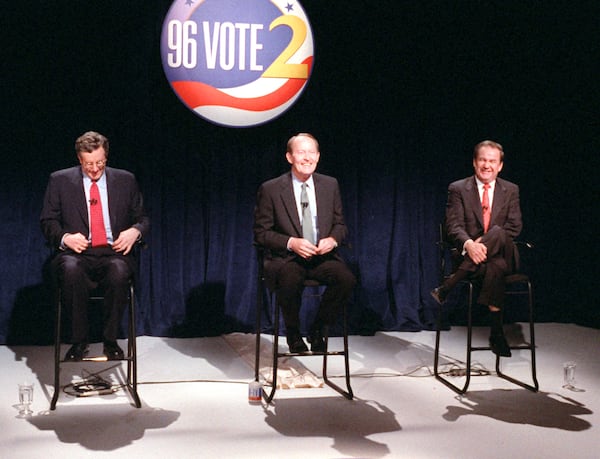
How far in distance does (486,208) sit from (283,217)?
1262mm

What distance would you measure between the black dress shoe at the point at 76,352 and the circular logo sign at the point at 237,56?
6.66 ft

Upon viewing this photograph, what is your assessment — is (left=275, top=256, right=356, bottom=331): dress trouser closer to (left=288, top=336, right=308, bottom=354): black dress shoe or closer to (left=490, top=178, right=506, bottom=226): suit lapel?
(left=288, top=336, right=308, bottom=354): black dress shoe

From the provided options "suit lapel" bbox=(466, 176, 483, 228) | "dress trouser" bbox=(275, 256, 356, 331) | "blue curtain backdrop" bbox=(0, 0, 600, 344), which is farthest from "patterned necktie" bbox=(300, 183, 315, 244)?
"blue curtain backdrop" bbox=(0, 0, 600, 344)

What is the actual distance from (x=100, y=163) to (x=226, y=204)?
155cm

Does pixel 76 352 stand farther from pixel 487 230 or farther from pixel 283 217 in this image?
pixel 487 230

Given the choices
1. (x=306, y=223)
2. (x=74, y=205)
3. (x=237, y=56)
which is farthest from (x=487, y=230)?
(x=74, y=205)

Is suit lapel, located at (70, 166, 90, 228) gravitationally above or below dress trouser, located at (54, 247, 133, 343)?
above

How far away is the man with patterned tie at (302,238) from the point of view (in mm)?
4207

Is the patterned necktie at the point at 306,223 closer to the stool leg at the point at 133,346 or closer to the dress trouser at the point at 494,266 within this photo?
the dress trouser at the point at 494,266

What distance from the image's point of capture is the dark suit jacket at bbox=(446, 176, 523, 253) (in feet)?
15.3

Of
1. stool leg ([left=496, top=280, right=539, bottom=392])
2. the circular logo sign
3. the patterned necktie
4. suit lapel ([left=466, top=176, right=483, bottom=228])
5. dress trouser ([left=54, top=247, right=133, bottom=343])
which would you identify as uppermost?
the circular logo sign

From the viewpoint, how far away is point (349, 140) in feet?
19.1

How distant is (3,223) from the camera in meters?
5.32

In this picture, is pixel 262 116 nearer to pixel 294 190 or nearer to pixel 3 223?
pixel 294 190
